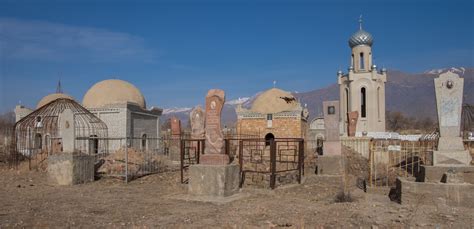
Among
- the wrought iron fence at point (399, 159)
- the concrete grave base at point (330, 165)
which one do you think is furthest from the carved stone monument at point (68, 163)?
the wrought iron fence at point (399, 159)

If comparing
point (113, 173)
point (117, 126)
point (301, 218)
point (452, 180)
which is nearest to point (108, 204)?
point (301, 218)

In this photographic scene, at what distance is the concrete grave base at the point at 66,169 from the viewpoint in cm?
1297

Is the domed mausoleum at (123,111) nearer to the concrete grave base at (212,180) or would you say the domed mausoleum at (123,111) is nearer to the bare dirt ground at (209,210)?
the bare dirt ground at (209,210)

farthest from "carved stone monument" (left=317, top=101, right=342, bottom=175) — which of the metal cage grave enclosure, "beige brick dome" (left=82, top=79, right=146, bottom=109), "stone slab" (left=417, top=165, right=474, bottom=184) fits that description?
"beige brick dome" (left=82, top=79, right=146, bottom=109)

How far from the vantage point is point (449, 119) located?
1015 centimetres

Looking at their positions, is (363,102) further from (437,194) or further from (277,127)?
(437,194)

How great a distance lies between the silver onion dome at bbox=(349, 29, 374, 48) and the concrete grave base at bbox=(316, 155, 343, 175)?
1115 inches

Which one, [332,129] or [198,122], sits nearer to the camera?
[332,129]

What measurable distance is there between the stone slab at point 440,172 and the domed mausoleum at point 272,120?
16.5 metres

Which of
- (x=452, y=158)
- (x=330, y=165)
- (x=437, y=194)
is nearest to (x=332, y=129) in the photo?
(x=330, y=165)

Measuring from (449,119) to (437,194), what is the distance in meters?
2.20

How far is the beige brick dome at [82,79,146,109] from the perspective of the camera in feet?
85.6

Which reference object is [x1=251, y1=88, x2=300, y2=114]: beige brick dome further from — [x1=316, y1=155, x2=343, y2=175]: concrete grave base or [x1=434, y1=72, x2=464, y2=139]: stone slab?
[x1=434, y1=72, x2=464, y2=139]: stone slab

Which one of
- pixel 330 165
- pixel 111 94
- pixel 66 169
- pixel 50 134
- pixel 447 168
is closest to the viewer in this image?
pixel 447 168
